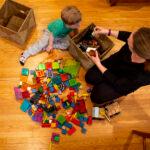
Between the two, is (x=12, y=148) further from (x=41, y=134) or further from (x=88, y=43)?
(x=88, y=43)

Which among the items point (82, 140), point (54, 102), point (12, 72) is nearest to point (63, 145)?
point (82, 140)

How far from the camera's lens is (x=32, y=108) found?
1.95 metres

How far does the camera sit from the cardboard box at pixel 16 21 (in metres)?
2.01

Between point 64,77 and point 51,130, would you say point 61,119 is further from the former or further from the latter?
point 64,77

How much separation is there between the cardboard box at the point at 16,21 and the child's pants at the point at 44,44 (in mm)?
91

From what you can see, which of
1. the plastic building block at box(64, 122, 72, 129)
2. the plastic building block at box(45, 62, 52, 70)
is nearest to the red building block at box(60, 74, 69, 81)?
the plastic building block at box(45, 62, 52, 70)

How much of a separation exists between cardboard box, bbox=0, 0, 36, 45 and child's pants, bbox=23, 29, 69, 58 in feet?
0.30

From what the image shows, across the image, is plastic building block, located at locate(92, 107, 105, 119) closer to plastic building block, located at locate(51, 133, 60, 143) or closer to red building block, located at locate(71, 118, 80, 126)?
red building block, located at locate(71, 118, 80, 126)

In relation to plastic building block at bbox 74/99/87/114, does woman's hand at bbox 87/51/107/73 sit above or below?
above

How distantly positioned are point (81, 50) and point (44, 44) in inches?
12.1

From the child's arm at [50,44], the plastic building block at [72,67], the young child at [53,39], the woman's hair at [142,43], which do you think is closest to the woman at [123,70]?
the woman's hair at [142,43]

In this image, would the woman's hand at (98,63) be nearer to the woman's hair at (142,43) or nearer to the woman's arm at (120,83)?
the woman's arm at (120,83)

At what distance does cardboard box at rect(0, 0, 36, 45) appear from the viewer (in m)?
2.01

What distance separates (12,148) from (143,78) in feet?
3.26
